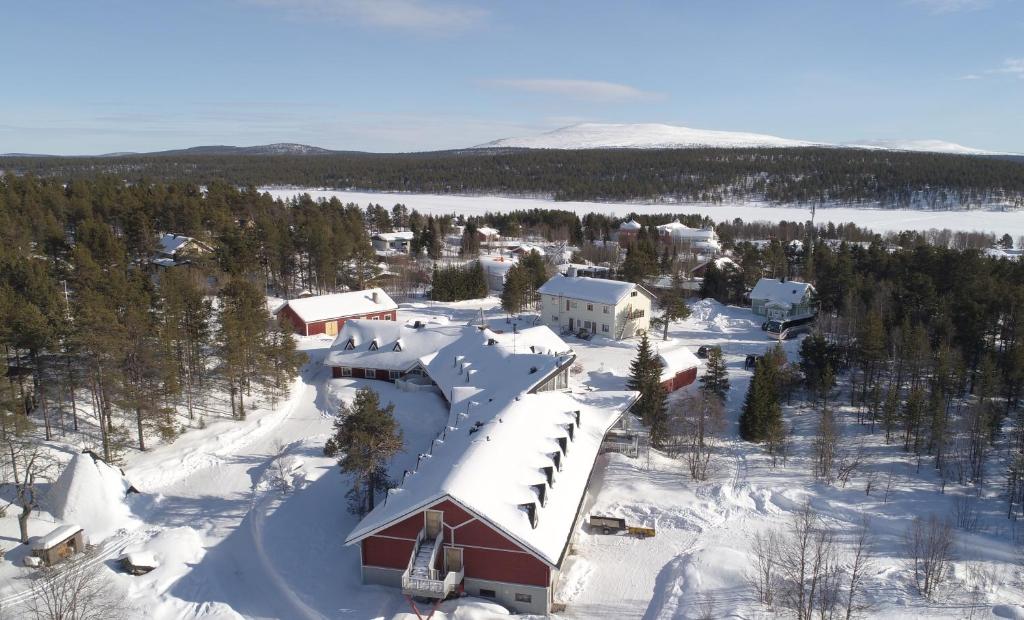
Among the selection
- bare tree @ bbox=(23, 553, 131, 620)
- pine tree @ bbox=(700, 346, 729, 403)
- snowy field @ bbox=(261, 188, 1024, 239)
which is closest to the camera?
bare tree @ bbox=(23, 553, 131, 620)

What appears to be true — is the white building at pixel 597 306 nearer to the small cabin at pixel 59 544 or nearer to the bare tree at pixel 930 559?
the bare tree at pixel 930 559

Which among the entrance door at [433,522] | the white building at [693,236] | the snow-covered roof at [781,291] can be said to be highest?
the white building at [693,236]

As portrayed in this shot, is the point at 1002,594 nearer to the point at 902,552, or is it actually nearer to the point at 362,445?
the point at 902,552

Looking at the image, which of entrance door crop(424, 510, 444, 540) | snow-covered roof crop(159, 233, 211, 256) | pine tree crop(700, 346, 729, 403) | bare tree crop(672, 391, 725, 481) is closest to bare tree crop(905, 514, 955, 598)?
bare tree crop(672, 391, 725, 481)

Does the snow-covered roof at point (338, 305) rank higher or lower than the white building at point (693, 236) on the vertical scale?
lower

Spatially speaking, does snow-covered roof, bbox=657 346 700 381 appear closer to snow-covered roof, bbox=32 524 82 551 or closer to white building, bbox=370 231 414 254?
snow-covered roof, bbox=32 524 82 551

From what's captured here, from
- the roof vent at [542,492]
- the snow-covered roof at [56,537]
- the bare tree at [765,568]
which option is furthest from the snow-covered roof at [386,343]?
the bare tree at [765,568]

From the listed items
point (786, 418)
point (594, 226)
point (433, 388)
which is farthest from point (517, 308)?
point (594, 226)

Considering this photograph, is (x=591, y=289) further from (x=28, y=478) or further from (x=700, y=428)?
(x=28, y=478)
